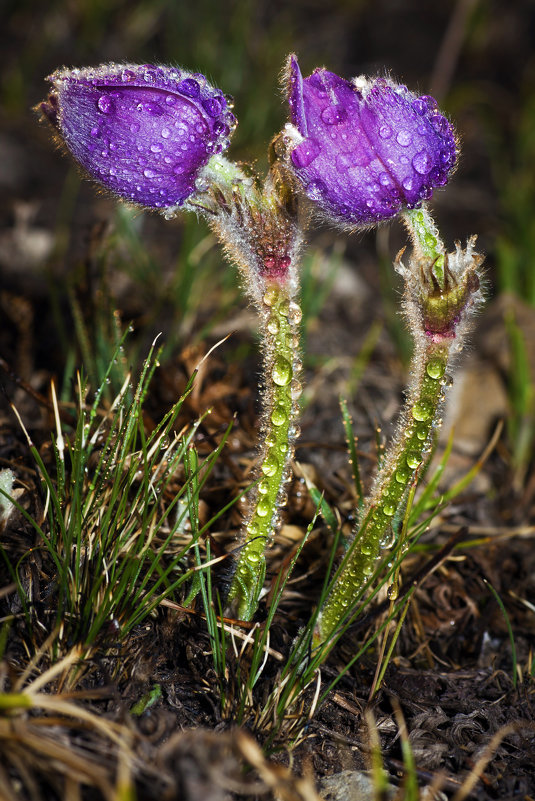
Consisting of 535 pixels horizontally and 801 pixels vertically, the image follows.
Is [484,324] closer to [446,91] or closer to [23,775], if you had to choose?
[446,91]

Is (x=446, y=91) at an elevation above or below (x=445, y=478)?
above

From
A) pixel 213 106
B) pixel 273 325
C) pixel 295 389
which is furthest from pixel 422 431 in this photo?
pixel 213 106

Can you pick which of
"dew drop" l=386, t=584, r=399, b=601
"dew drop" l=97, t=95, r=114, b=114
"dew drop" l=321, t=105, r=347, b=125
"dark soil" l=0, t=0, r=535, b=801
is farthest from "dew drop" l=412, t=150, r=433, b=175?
"dew drop" l=386, t=584, r=399, b=601

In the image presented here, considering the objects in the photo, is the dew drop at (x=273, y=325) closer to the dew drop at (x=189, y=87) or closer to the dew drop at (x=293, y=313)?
the dew drop at (x=293, y=313)

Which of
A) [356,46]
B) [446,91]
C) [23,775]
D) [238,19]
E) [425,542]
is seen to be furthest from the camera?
[356,46]

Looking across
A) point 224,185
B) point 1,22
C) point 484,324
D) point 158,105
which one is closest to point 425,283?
point 224,185

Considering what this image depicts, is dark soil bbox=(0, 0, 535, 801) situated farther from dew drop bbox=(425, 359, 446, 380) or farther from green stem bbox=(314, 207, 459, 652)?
dew drop bbox=(425, 359, 446, 380)

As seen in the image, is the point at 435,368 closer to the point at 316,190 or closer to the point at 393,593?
the point at 316,190
